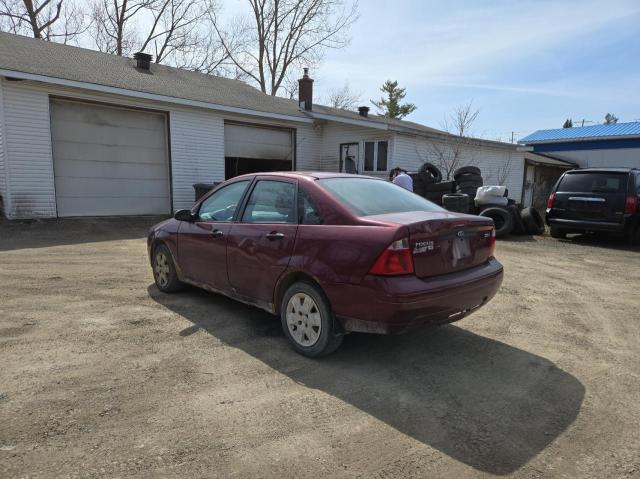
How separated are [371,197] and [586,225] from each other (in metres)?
8.25

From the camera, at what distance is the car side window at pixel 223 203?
15.1 feet

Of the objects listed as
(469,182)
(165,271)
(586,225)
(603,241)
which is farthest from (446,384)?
(469,182)

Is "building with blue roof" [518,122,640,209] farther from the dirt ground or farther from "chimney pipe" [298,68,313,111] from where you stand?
the dirt ground

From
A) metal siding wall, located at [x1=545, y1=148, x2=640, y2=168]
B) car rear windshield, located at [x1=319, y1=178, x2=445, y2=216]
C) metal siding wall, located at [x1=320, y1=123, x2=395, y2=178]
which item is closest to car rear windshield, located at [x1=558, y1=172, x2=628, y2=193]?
metal siding wall, located at [x1=320, y1=123, x2=395, y2=178]

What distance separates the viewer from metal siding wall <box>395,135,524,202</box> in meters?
16.4

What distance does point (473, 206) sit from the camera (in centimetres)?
1302

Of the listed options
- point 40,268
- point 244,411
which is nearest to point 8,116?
point 40,268

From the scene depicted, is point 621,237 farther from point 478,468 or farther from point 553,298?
point 478,468

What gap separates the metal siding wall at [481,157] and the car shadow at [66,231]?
29.7ft

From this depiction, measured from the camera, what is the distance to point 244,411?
9.57 ft

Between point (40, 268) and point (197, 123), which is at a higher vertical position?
point (197, 123)

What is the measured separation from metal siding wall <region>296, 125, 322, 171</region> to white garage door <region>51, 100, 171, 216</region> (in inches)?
213

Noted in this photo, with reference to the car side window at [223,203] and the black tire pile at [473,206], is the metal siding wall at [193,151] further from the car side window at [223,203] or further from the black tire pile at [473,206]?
the car side window at [223,203]

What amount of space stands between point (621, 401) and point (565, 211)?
8.35 m
